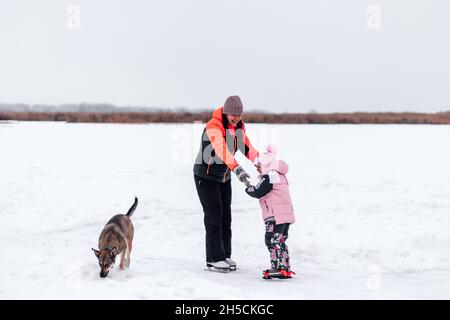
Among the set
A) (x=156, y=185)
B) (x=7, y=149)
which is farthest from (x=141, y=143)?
(x=156, y=185)

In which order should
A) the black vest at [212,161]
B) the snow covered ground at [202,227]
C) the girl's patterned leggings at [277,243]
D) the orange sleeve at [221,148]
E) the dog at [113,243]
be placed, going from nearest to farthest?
the snow covered ground at [202,227], the dog at [113,243], the orange sleeve at [221,148], the girl's patterned leggings at [277,243], the black vest at [212,161]

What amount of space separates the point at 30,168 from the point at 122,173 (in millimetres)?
2839

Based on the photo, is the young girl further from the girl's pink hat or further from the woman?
the woman

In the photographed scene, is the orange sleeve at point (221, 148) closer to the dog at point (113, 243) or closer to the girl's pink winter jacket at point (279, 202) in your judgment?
the girl's pink winter jacket at point (279, 202)

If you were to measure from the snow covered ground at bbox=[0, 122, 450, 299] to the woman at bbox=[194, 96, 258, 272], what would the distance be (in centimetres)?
39

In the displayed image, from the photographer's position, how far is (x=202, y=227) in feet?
36.1

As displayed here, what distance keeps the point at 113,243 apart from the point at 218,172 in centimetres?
158

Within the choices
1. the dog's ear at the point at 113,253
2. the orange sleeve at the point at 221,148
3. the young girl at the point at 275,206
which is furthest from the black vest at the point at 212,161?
the dog's ear at the point at 113,253

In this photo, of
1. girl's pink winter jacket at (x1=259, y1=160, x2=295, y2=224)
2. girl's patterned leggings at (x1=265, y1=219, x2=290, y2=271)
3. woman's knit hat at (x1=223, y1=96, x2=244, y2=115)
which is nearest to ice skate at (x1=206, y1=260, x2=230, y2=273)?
girl's patterned leggings at (x1=265, y1=219, x2=290, y2=271)

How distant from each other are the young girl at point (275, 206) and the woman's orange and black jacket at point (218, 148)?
0.40 meters

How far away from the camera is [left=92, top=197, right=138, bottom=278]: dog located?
661cm

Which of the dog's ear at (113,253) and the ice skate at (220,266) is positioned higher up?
the dog's ear at (113,253)

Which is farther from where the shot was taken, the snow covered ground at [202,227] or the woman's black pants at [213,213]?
the woman's black pants at [213,213]

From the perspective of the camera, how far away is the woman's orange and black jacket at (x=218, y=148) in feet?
22.9
